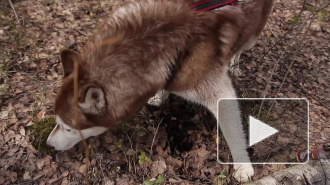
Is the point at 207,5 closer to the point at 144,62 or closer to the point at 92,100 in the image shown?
the point at 144,62

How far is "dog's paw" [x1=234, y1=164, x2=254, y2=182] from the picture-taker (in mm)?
3125

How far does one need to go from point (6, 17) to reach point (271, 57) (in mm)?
3927

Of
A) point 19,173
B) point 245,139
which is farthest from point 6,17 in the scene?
point 245,139

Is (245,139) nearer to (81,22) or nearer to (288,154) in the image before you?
(288,154)

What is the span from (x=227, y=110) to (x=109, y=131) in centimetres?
128

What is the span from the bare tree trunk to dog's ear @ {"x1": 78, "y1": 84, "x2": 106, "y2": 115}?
1367mm

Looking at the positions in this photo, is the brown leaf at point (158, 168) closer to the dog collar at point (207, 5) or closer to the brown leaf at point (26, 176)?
the brown leaf at point (26, 176)

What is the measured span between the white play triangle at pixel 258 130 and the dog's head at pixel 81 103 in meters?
1.77

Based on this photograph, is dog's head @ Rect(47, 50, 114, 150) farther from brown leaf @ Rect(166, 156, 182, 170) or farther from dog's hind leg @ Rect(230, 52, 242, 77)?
dog's hind leg @ Rect(230, 52, 242, 77)

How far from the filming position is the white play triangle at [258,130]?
3529 mm

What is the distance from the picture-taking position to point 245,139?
10.4 ft

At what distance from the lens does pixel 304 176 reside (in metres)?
2.53

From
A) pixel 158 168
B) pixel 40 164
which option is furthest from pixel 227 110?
pixel 40 164
